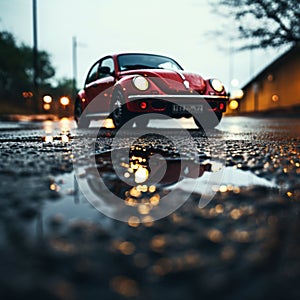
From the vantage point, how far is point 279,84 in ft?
118

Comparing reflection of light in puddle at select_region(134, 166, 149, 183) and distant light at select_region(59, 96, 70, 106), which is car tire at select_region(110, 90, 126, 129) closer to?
distant light at select_region(59, 96, 70, 106)

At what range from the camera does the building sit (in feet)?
105

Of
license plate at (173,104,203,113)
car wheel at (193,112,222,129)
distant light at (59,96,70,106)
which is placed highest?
distant light at (59,96,70,106)

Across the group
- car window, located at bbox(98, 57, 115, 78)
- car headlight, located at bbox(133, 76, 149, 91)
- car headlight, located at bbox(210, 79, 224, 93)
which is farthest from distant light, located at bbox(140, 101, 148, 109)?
car headlight, located at bbox(210, 79, 224, 93)

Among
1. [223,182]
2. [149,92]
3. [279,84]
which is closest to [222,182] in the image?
[223,182]

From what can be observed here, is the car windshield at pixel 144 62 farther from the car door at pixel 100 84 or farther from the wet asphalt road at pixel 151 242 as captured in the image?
the wet asphalt road at pixel 151 242

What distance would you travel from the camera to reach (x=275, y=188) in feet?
5.89

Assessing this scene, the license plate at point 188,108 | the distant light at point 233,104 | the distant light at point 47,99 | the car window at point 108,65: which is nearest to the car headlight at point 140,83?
the license plate at point 188,108

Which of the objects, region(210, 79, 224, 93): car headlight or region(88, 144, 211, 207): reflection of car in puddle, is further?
region(210, 79, 224, 93): car headlight

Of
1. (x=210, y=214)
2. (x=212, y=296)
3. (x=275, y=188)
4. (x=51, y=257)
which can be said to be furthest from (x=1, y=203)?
(x=275, y=188)

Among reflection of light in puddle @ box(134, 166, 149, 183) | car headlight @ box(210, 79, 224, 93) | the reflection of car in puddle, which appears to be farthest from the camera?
car headlight @ box(210, 79, 224, 93)

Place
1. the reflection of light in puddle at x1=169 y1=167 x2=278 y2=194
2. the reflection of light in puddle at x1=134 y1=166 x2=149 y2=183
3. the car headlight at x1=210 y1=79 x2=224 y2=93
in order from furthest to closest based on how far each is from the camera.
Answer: the car headlight at x1=210 y1=79 x2=224 y2=93, the reflection of light in puddle at x1=134 y1=166 x2=149 y2=183, the reflection of light in puddle at x1=169 y1=167 x2=278 y2=194

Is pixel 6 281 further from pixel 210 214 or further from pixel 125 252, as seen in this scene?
pixel 210 214

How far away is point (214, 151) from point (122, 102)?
10.8ft
